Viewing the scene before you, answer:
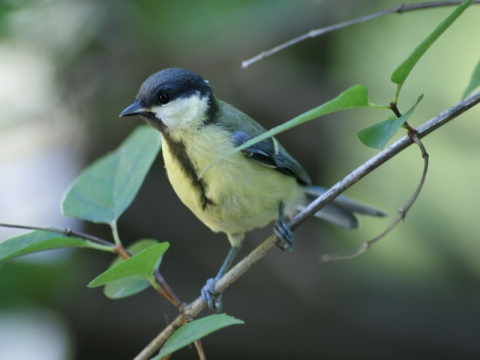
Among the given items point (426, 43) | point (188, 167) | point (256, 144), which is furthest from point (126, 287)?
point (426, 43)

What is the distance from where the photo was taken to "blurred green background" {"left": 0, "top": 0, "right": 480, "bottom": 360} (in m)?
4.05

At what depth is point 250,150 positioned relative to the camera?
2.35 meters

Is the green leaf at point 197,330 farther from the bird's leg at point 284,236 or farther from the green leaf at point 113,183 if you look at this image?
the bird's leg at point 284,236

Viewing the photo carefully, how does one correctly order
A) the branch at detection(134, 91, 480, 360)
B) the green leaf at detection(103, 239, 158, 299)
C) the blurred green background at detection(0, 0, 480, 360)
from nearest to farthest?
the branch at detection(134, 91, 480, 360) → the green leaf at detection(103, 239, 158, 299) → the blurred green background at detection(0, 0, 480, 360)

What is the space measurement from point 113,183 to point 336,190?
30.0 inches

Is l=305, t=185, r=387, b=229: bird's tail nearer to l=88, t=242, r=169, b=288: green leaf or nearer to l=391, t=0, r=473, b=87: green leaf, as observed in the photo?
l=88, t=242, r=169, b=288: green leaf

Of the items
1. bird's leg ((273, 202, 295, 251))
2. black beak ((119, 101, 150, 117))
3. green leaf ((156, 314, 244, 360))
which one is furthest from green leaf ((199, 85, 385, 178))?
black beak ((119, 101, 150, 117))

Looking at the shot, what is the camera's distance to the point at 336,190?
5.39 feet

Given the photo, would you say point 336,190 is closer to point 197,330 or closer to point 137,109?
point 197,330

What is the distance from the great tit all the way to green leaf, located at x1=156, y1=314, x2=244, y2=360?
2.45ft

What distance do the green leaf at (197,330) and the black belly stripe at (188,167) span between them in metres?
0.83

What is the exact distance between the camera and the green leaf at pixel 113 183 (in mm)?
2014

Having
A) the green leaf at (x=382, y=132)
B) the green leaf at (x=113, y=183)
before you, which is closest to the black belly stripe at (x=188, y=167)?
the green leaf at (x=113, y=183)

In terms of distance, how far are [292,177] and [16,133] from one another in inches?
99.8
